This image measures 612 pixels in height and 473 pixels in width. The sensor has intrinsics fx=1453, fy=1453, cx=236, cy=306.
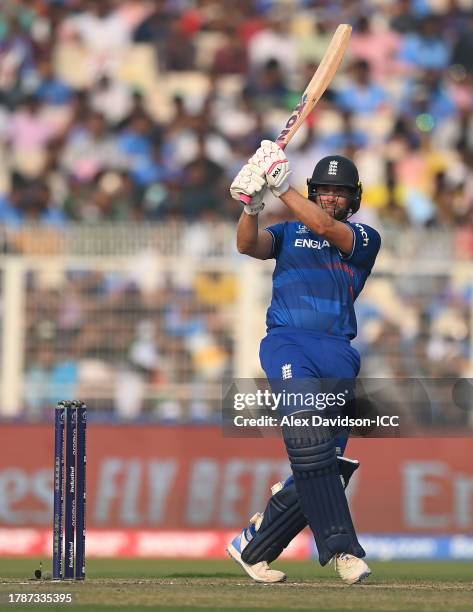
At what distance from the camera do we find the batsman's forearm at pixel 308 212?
6.18 metres

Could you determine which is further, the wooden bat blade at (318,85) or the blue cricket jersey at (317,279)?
the wooden bat blade at (318,85)

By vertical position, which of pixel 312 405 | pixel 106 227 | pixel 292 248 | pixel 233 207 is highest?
pixel 233 207

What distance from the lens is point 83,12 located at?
15141 mm

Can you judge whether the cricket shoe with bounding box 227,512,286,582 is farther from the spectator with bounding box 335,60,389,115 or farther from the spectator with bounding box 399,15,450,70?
the spectator with bounding box 399,15,450,70

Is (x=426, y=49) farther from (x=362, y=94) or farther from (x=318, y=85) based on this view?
(x=318, y=85)

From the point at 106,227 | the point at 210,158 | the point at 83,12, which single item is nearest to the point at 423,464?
the point at 106,227

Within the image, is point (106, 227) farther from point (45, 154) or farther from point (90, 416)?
point (45, 154)

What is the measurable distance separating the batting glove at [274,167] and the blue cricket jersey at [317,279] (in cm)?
37

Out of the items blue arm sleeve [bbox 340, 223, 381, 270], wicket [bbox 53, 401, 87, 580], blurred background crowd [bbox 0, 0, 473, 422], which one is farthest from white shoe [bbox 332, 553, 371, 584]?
blurred background crowd [bbox 0, 0, 473, 422]

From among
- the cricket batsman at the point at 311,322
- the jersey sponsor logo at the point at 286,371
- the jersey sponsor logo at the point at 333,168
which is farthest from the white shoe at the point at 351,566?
the jersey sponsor logo at the point at 333,168

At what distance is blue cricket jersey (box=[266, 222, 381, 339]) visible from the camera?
6.36m

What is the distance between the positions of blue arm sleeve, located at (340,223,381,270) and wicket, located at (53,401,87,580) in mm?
1374

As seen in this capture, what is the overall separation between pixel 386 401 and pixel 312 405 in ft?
13.8

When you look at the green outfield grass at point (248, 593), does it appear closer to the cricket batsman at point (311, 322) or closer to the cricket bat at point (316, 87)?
the cricket batsman at point (311, 322)
